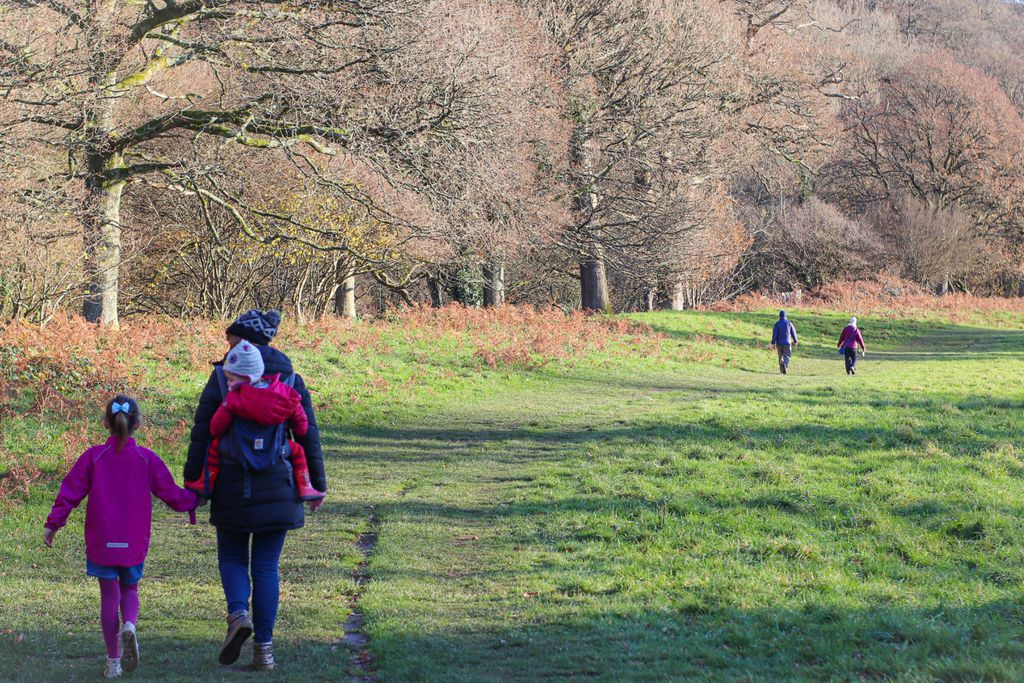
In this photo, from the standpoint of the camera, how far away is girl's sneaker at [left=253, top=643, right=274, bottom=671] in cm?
574

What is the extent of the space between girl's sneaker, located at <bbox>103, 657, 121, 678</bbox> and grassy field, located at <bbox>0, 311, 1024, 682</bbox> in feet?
0.54

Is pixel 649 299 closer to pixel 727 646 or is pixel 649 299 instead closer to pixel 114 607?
pixel 727 646

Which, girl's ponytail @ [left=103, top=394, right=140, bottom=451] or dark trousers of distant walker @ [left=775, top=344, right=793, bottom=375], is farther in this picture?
dark trousers of distant walker @ [left=775, top=344, right=793, bottom=375]

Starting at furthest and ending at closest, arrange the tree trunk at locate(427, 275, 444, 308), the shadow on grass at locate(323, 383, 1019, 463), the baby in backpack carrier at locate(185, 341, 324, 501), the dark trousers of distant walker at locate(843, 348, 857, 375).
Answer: the tree trunk at locate(427, 275, 444, 308), the dark trousers of distant walker at locate(843, 348, 857, 375), the shadow on grass at locate(323, 383, 1019, 463), the baby in backpack carrier at locate(185, 341, 324, 501)

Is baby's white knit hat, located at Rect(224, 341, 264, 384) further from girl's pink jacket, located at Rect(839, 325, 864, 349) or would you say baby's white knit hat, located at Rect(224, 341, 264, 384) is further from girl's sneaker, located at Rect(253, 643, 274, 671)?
girl's pink jacket, located at Rect(839, 325, 864, 349)

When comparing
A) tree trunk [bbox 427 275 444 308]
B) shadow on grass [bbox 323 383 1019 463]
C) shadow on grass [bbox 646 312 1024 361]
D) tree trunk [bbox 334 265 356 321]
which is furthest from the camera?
tree trunk [bbox 427 275 444 308]

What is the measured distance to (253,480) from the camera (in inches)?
222

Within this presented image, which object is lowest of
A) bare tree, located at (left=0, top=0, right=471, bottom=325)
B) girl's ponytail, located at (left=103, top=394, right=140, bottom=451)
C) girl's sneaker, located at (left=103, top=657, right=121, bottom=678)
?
girl's sneaker, located at (left=103, top=657, right=121, bottom=678)

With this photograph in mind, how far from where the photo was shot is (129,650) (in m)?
5.55

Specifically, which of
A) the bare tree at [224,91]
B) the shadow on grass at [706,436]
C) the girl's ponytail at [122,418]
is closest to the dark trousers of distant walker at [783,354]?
the shadow on grass at [706,436]

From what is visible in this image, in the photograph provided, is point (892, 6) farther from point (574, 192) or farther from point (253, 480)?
point (253, 480)

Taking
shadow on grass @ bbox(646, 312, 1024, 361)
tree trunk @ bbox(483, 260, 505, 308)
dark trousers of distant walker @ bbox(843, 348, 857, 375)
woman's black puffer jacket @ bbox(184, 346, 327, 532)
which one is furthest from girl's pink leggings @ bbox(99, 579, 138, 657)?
shadow on grass @ bbox(646, 312, 1024, 361)

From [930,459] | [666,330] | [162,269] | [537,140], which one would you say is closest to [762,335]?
[666,330]

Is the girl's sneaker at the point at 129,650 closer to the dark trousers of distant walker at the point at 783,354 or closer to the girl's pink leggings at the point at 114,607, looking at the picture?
the girl's pink leggings at the point at 114,607
